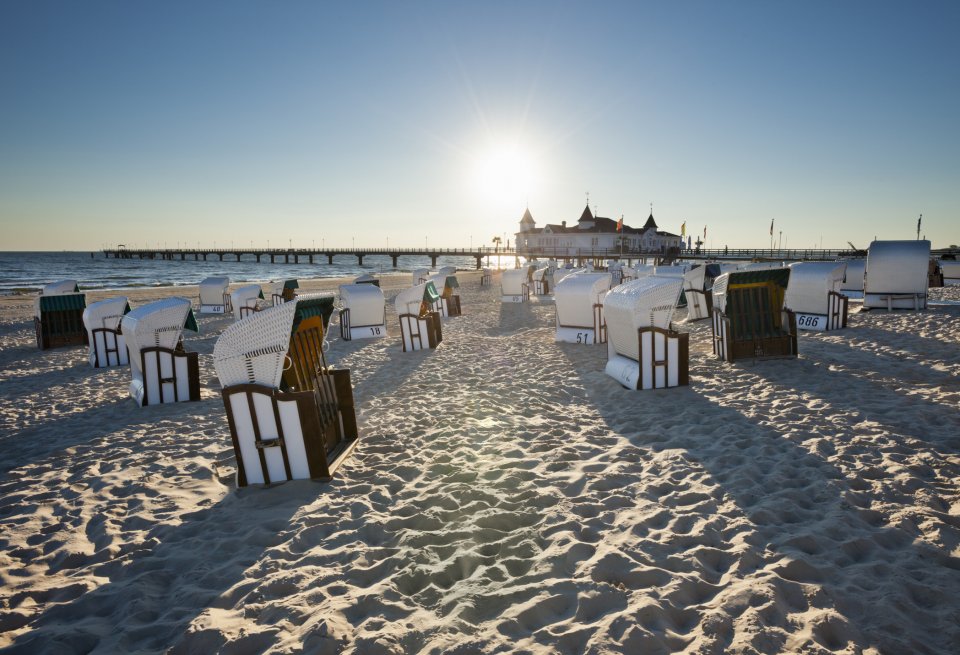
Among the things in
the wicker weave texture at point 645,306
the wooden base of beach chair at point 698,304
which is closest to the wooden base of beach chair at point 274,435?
the wicker weave texture at point 645,306

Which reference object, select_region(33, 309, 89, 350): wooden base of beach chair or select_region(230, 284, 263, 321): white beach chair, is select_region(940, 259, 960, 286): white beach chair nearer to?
select_region(230, 284, 263, 321): white beach chair

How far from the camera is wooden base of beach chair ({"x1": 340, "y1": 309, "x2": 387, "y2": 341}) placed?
13188mm

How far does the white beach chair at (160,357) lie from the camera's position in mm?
7406

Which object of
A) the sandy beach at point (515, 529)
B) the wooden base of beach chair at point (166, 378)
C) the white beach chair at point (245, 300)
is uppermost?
the white beach chair at point (245, 300)

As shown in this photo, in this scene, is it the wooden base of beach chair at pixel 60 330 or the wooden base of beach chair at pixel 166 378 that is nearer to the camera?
the wooden base of beach chair at pixel 166 378

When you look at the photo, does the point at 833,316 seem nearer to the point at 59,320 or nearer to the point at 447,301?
the point at 447,301

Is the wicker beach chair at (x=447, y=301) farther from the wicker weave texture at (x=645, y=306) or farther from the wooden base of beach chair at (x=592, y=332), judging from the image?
the wicker weave texture at (x=645, y=306)

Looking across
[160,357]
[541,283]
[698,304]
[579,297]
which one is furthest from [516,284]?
[160,357]

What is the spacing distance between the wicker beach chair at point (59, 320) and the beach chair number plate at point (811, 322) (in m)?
19.0

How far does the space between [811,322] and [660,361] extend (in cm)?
731

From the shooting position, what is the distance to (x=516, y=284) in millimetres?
22391

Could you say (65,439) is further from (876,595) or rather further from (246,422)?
(876,595)

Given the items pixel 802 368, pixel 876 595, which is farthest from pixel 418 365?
pixel 876 595

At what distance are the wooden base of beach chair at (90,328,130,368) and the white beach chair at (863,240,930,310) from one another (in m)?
19.6
